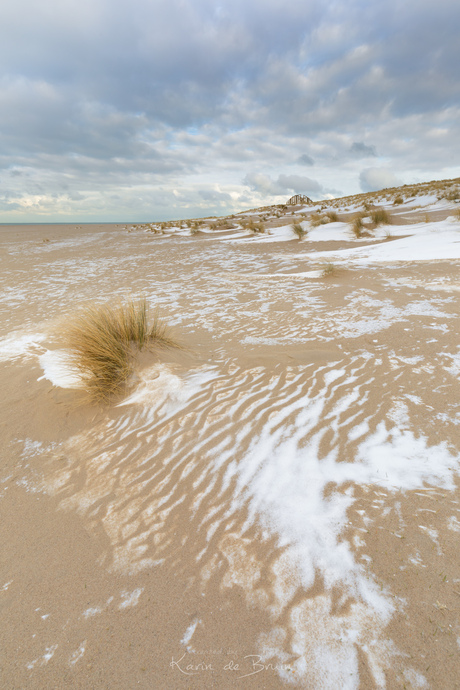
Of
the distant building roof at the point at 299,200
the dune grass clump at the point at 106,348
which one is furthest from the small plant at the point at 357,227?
the distant building roof at the point at 299,200

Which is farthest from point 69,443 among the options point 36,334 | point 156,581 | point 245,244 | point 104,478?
point 245,244

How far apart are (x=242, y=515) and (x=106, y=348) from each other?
2175mm

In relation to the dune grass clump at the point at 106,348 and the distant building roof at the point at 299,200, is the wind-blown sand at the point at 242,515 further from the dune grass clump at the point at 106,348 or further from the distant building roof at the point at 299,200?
the distant building roof at the point at 299,200

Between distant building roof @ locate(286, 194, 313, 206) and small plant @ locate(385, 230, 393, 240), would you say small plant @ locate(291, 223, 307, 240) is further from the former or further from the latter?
distant building roof @ locate(286, 194, 313, 206)

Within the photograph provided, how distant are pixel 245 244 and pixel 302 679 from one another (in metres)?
13.6

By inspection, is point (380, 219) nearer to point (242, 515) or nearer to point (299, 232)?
point (299, 232)

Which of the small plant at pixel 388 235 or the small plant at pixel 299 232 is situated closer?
the small plant at pixel 388 235

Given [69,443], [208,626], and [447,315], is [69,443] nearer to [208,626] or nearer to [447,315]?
[208,626]

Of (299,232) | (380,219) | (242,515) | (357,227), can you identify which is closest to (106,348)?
(242,515)

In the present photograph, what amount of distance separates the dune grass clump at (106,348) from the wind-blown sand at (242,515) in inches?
7.7

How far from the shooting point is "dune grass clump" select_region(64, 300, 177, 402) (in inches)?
123

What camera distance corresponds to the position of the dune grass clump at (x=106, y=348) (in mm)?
3129

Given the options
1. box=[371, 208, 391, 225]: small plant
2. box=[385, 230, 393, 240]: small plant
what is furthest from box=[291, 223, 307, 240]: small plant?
A: box=[385, 230, 393, 240]: small plant

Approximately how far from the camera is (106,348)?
323 cm
